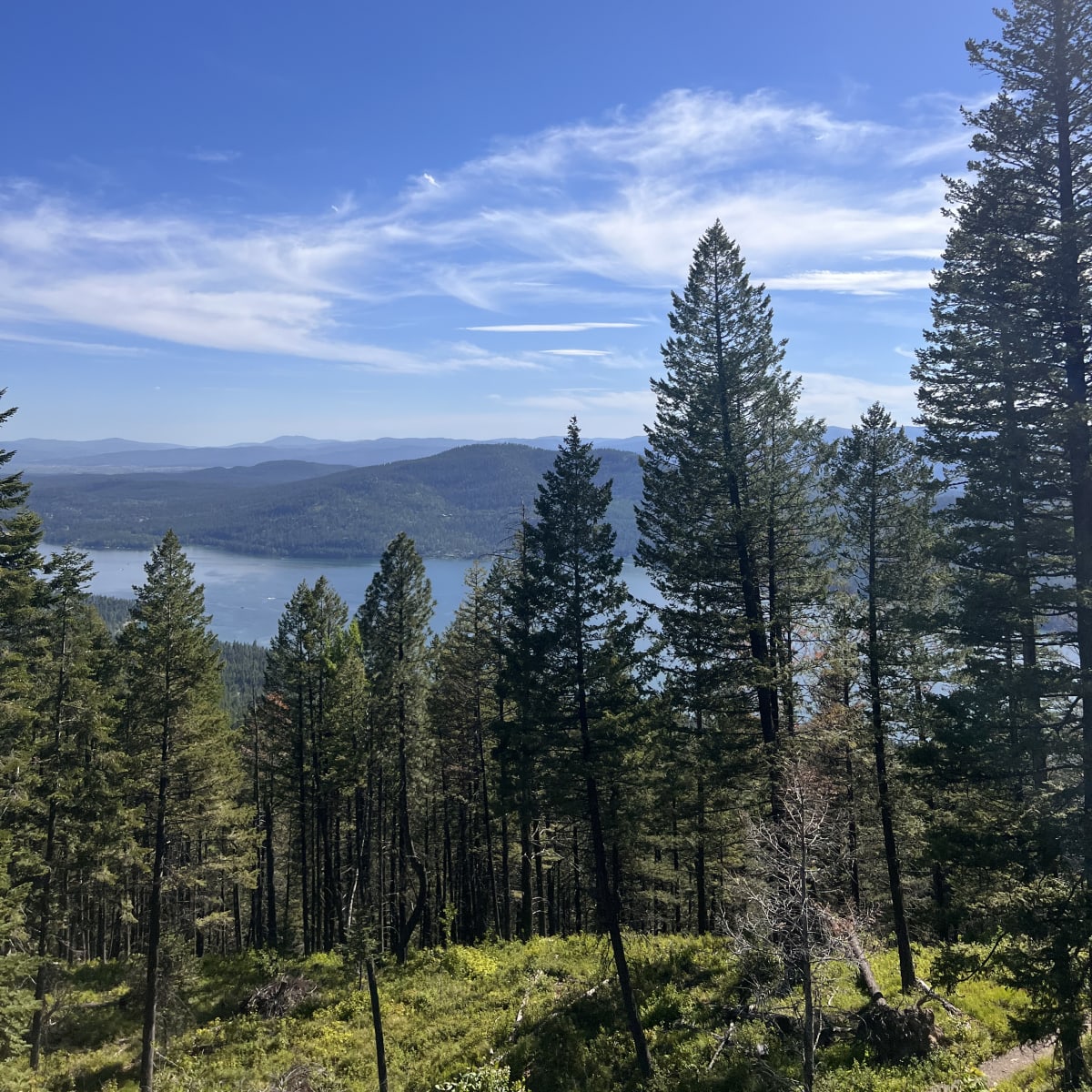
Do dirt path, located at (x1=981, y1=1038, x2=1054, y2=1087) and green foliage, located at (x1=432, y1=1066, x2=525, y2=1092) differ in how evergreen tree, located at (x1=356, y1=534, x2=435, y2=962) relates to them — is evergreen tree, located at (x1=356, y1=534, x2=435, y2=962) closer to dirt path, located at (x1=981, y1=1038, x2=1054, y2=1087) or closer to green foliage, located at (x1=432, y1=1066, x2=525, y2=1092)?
green foliage, located at (x1=432, y1=1066, x2=525, y2=1092)

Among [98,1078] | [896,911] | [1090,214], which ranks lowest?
[98,1078]

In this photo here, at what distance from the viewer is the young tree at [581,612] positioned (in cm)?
1541

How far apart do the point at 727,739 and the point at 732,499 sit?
6086mm

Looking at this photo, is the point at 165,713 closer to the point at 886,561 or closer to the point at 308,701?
the point at 308,701

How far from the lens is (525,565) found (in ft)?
51.2

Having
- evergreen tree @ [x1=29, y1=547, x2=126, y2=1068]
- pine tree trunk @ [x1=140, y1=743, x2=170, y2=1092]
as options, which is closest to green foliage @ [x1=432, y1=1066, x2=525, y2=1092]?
pine tree trunk @ [x1=140, y1=743, x2=170, y2=1092]

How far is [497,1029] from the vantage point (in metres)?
17.4

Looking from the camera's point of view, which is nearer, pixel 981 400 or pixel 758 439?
pixel 981 400

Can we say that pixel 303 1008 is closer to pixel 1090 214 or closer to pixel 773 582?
pixel 773 582

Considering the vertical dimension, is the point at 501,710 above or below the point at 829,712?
below

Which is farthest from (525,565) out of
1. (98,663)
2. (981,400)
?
(98,663)

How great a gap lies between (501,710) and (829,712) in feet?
39.3

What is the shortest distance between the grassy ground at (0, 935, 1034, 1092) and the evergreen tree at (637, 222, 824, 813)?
646cm

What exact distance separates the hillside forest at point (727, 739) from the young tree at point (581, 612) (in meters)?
0.09
